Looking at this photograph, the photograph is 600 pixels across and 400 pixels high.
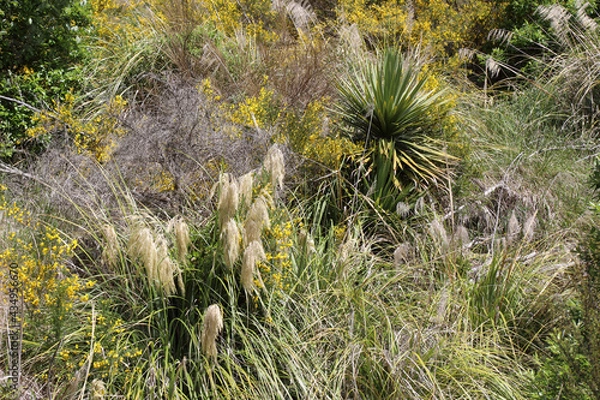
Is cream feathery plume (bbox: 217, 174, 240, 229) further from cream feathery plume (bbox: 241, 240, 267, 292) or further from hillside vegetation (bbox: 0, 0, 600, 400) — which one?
cream feathery plume (bbox: 241, 240, 267, 292)

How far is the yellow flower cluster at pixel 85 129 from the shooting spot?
6035mm

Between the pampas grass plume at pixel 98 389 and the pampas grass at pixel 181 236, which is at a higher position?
the pampas grass at pixel 181 236

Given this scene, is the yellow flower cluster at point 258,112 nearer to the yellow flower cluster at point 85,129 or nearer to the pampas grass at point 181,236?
the yellow flower cluster at point 85,129

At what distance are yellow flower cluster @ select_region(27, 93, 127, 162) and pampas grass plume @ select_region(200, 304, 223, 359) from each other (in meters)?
2.57

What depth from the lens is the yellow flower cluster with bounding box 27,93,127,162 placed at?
6.04 meters

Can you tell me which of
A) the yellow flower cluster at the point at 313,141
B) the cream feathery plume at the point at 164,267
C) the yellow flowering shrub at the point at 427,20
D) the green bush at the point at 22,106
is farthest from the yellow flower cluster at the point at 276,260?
the yellow flowering shrub at the point at 427,20

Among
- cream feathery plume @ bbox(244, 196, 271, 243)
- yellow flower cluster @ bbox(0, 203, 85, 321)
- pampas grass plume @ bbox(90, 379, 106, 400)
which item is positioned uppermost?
cream feathery plume @ bbox(244, 196, 271, 243)

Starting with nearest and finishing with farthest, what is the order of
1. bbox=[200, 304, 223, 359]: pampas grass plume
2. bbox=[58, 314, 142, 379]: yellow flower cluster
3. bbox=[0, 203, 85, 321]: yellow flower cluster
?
bbox=[200, 304, 223, 359]: pampas grass plume → bbox=[0, 203, 85, 321]: yellow flower cluster → bbox=[58, 314, 142, 379]: yellow flower cluster

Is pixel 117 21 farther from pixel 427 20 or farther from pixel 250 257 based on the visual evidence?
pixel 250 257

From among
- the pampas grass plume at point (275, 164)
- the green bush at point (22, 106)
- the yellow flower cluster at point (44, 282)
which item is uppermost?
the pampas grass plume at point (275, 164)

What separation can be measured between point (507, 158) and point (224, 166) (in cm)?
366

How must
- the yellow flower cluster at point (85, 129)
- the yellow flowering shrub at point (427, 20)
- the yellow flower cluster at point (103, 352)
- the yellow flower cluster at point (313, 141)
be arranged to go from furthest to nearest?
the yellow flowering shrub at point (427, 20)
the yellow flower cluster at point (313, 141)
the yellow flower cluster at point (85, 129)
the yellow flower cluster at point (103, 352)

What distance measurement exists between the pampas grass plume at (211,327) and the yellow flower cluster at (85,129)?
2571mm

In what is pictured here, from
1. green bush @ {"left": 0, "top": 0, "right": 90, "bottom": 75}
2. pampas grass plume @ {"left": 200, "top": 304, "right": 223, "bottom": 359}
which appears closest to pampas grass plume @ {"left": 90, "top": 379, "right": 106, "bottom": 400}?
pampas grass plume @ {"left": 200, "top": 304, "right": 223, "bottom": 359}
